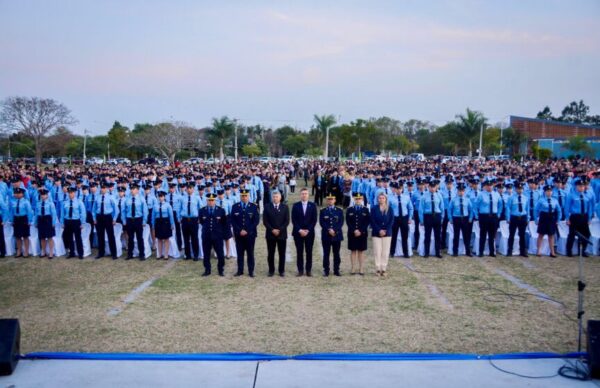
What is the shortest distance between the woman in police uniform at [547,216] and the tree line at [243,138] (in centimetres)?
4071

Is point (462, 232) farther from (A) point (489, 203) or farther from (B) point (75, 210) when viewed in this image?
(B) point (75, 210)

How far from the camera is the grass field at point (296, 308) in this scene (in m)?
6.45

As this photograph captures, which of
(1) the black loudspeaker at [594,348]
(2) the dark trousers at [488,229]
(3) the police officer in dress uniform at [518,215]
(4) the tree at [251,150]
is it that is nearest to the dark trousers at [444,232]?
(2) the dark trousers at [488,229]

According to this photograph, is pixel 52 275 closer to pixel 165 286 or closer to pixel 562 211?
pixel 165 286

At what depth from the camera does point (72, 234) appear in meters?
11.9

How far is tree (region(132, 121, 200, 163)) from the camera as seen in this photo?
54.2 metres

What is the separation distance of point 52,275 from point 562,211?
12.4 m

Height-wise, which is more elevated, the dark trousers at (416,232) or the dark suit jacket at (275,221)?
the dark suit jacket at (275,221)

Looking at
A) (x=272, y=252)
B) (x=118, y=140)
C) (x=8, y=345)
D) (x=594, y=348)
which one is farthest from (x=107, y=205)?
(x=118, y=140)

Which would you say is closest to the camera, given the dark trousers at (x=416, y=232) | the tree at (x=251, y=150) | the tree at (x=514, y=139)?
the dark trousers at (x=416, y=232)

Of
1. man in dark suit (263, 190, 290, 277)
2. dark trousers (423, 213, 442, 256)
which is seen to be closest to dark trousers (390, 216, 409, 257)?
dark trousers (423, 213, 442, 256)

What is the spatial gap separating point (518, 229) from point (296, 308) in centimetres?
674

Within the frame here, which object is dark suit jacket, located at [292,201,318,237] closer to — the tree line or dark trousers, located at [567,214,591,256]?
dark trousers, located at [567,214,591,256]

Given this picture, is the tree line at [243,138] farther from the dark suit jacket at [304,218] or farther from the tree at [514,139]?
the dark suit jacket at [304,218]
